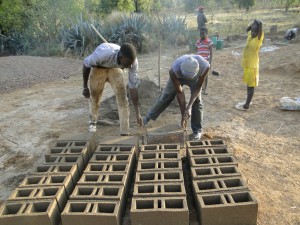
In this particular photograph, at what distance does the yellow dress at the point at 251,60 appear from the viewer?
5.48m

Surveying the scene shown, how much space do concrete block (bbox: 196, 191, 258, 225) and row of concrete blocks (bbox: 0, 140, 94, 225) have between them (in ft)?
4.26

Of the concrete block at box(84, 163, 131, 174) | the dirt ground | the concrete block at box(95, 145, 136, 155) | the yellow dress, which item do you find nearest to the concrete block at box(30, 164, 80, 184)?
the concrete block at box(84, 163, 131, 174)

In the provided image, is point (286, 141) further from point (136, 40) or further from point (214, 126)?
point (136, 40)

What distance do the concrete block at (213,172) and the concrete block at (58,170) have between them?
1251mm

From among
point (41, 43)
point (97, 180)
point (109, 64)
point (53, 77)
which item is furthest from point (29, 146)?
point (41, 43)

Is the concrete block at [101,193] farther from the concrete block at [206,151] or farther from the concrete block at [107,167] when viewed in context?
the concrete block at [206,151]

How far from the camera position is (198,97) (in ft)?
14.9

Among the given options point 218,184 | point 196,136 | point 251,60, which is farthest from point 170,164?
point 251,60

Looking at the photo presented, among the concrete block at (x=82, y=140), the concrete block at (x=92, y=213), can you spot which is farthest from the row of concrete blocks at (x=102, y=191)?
the concrete block at (x=82, y=140)

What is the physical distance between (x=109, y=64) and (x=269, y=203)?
2.55 m

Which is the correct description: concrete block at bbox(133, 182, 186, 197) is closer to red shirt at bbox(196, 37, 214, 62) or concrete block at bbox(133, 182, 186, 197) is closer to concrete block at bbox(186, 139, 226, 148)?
concrete block at bbox(186, 139, 226, 148)

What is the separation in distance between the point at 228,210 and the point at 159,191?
0.66 m

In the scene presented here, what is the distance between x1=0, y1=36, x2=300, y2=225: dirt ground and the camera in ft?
11.9

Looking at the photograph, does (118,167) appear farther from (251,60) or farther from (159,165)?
(251,60)
